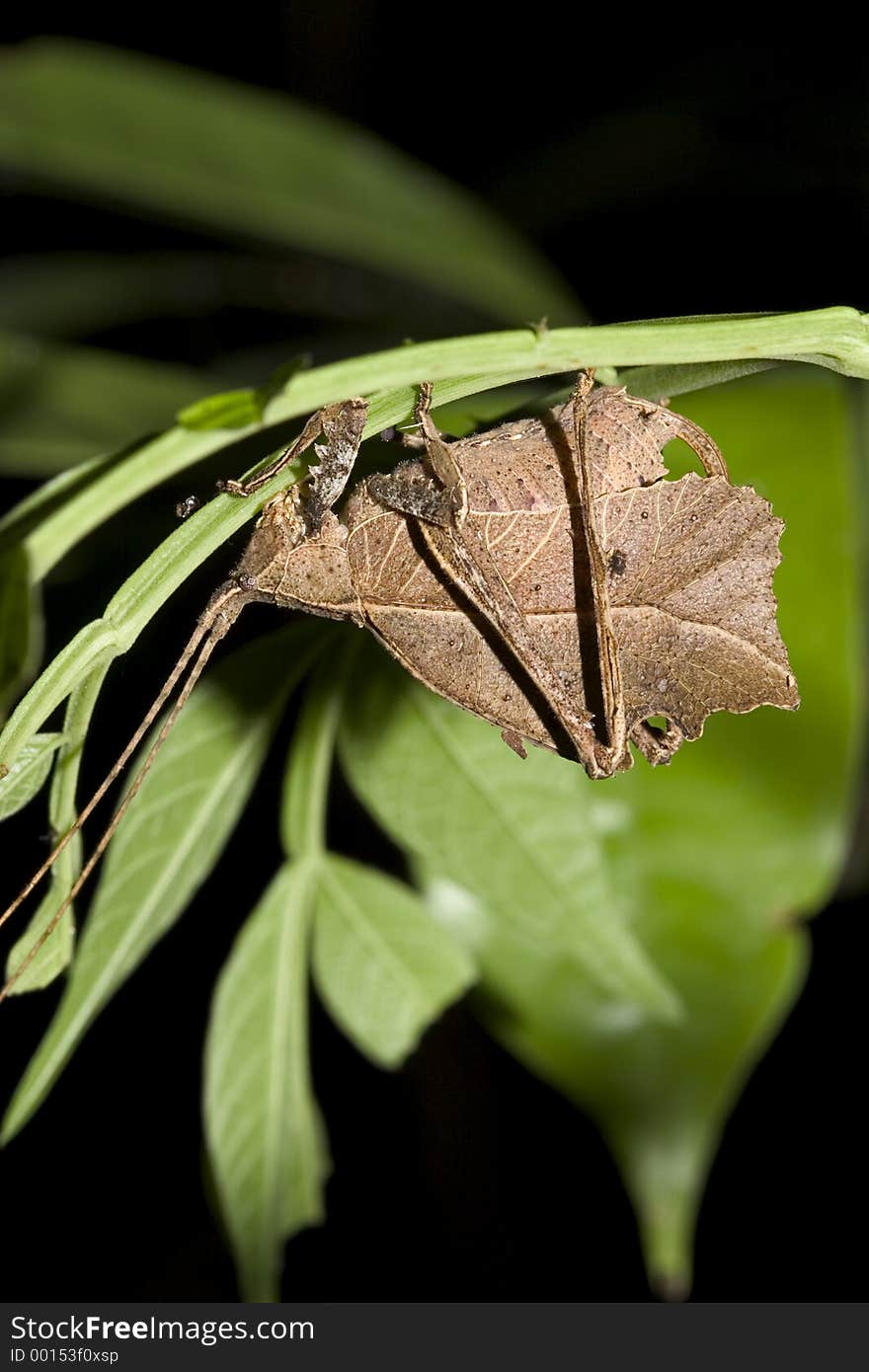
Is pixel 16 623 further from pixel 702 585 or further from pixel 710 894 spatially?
pixel 710 894

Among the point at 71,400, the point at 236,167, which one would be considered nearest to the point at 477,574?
the point at 71,400

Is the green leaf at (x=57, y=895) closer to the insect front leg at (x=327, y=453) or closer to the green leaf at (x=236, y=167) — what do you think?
the insect front leg at (x=327, y=453)

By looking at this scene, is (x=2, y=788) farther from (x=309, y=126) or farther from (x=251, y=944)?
(x=309, y=126)

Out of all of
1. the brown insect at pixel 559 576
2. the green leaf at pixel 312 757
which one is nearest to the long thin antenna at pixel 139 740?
the brown insect at pixel 559 576

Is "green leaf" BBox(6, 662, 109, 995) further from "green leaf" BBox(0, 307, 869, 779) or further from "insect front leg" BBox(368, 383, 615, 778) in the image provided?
"insect front leg" BBox(368, 383, 615, 778)
